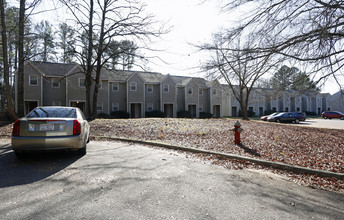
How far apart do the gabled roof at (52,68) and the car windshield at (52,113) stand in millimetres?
20447

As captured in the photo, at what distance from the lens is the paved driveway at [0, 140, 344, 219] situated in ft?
8.91

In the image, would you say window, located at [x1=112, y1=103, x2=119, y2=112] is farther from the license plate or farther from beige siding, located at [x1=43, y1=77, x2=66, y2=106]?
the license plate

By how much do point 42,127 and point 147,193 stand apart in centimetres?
331

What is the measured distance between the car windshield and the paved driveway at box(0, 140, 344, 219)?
1.18 m

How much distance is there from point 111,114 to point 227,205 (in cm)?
2389

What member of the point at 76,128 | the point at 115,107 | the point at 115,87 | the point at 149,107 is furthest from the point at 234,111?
the point at 76,128

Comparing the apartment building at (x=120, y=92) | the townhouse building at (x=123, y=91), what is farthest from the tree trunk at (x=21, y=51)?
the apartment building at (x=120, y=92)

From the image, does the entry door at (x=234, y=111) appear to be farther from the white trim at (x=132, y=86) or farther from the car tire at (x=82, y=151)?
the car tire at (x=82, y=151)

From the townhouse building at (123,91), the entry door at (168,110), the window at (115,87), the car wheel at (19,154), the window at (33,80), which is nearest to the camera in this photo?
the car wheel at (19,154)

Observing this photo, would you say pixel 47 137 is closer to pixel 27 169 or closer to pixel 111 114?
pixel 27 169

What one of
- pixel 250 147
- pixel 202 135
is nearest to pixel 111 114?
pixel 202 135

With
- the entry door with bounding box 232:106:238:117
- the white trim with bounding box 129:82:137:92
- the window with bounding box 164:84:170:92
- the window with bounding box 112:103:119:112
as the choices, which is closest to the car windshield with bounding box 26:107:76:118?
the window with bounding box 112:103:119:112

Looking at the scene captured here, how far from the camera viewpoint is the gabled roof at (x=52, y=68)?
2303 centimetres

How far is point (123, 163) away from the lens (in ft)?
16.5
